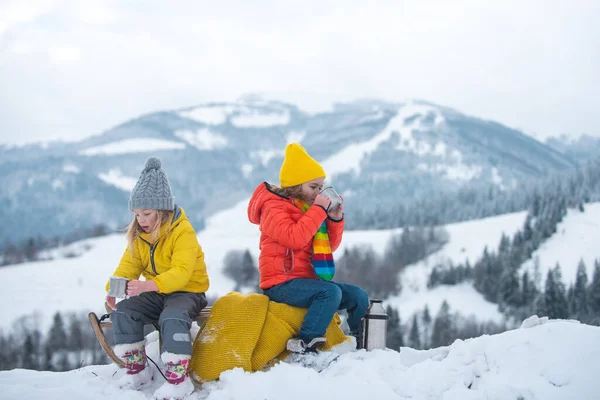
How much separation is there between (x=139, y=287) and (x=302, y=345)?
1835 mm

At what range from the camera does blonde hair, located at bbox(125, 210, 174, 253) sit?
244 inches

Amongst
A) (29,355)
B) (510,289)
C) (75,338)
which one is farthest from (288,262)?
(510,289)

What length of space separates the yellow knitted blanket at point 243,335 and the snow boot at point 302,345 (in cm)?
13

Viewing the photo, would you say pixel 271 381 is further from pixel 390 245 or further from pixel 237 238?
pixel 237 238

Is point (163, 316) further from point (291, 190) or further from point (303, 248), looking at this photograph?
point (291, 190)

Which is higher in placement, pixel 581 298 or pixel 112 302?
pixel 112 302

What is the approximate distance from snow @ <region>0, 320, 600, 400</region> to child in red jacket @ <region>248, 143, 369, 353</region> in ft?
1.96

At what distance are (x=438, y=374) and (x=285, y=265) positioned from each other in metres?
2.12

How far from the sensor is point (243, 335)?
6.10 m

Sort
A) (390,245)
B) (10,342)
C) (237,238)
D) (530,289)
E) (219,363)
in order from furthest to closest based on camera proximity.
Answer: (237,238)
(390,245)
(530,289)
(10,342)
(219,363)

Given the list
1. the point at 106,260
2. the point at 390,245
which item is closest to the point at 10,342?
the point at 106,260

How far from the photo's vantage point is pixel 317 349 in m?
6.25

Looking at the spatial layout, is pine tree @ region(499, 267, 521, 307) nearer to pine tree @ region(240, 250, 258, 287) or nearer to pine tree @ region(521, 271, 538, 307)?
pine tree @ region(521, 271, 538, 307)

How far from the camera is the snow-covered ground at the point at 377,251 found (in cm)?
9575
